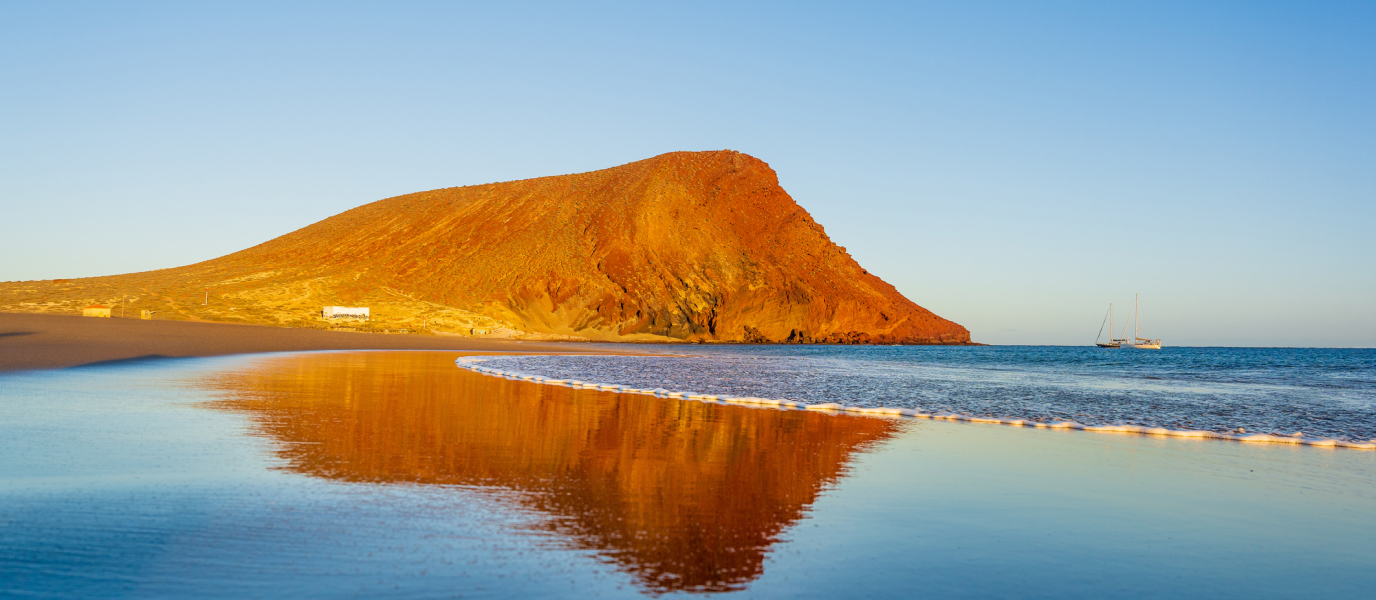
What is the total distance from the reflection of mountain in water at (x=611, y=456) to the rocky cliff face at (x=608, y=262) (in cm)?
9351

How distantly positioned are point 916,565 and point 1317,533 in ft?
12.7

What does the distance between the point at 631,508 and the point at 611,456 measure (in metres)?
2.87

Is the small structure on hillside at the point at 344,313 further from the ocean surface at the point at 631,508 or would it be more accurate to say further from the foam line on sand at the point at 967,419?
the ocean surface at the point at 631,508

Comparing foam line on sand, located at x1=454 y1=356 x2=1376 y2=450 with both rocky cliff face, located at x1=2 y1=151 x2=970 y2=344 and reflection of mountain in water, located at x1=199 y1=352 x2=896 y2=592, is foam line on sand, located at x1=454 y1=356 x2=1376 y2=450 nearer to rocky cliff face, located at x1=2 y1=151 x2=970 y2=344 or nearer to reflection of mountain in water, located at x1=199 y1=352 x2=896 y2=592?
reflection of mountain in water, located at x1=199 y1=352 x2=896 y2=592

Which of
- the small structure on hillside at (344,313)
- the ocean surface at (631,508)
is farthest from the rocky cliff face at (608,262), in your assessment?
the ocean surface at (631,508)

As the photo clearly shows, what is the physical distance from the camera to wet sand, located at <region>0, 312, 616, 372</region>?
79.6 ft

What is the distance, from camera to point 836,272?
14788 centimetres

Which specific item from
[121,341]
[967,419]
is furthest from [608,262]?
[967,419]

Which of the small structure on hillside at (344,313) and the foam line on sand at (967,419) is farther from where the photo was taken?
the small structure on hillside at (344,313)

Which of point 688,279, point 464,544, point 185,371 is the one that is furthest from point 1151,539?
point 688,279

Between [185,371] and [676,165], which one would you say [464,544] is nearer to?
[185,371]

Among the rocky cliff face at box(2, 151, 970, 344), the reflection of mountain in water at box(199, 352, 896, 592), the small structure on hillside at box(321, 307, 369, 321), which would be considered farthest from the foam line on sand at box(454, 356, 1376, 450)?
the rocky cliff face at box(2, 151, 970, 344)

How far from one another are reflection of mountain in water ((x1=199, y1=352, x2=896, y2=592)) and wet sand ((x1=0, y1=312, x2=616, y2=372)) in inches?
407

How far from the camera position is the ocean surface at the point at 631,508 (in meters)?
4.67
